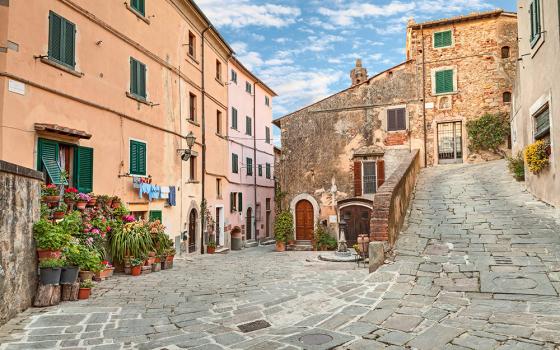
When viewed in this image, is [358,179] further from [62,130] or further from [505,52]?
[62,130]

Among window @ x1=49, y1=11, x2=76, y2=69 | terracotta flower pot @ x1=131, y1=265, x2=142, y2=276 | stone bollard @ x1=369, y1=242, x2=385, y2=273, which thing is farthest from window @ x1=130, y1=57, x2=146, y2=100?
stone bollard @ x1=369, y1=242, x2=385, y2=273

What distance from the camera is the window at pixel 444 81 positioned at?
18312mm

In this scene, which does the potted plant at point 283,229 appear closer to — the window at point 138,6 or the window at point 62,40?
the window at point 138,6

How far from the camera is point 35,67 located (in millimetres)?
8195

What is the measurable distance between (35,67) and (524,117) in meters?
13.0

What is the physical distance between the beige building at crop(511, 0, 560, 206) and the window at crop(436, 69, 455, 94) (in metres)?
6.93

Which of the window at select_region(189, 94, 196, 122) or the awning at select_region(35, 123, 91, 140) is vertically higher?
the window at select_region(189, 94, 196, 122)

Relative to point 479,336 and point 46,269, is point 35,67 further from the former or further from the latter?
point 479,336

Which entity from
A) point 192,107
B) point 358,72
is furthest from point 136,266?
point 358,72

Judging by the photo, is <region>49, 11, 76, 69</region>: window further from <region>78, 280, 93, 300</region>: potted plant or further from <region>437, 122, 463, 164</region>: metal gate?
<region>437, 122, 463, 164</region>: metal gate

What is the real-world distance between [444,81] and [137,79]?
14379 millimetres

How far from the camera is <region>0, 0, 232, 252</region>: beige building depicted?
26.1ft

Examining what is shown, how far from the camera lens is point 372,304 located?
5.16 m

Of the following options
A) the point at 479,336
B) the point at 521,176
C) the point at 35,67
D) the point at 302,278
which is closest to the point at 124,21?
the point at 35,67
